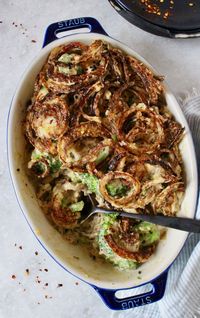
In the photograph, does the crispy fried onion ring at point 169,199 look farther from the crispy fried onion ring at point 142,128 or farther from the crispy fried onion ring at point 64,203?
the crispy fried onion ring at point 64,203

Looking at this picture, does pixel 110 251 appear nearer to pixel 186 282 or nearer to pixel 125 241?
pixel 125 241

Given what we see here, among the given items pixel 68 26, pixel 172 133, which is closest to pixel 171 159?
pixel 172 133

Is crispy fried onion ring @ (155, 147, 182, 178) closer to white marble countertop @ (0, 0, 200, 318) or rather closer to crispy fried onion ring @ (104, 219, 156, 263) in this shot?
crispy fried onion ring @ (104, 219, 156, 263)

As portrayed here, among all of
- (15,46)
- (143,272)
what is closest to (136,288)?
(143,272)

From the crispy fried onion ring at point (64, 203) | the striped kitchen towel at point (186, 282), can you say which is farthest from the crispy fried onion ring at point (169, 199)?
the crispy fried onion ring at point (64, 203)

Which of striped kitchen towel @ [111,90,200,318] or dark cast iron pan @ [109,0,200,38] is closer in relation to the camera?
striped kitchen towel @ [111,90,200,318]

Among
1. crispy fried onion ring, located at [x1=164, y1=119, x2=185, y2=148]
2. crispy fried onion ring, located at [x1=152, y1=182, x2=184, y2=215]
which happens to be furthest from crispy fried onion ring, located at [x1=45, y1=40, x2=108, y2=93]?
crispy fried onion ring, located at [x1=152, y1=182, x2=184, y2=215]

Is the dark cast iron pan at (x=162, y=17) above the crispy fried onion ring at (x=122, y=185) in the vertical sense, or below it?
above
